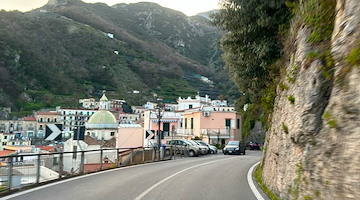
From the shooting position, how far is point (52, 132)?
11586mm

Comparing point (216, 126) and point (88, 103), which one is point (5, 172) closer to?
point (216, 126)

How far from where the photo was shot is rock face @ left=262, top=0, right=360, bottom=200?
4.81 metres

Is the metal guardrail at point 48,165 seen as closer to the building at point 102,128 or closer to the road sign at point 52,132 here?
the road sign at point 52,132

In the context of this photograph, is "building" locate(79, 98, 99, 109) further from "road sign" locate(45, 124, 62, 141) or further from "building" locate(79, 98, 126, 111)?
"road sign" locate(45, 124, 62, 141)

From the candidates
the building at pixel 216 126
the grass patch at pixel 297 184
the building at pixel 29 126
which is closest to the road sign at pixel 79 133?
the grass patch at pixel 297 184

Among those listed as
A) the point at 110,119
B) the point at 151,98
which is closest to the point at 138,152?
the point at 110,119

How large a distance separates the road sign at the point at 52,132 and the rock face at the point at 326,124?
756cm

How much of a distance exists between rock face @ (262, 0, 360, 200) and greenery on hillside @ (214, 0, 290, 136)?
3.69 meters

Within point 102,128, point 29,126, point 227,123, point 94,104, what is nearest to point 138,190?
point 227,123

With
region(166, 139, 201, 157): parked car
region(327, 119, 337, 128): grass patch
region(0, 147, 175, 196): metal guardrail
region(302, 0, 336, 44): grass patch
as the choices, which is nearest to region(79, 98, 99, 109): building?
region(166, 139, 201, 157): parked car

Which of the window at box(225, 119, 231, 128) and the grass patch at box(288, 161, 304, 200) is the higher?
the window at box(225, 119, 231, 128)

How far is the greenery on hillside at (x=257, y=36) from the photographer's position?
11906mm

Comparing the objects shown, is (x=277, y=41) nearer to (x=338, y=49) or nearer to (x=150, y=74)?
(x=338, y=49)

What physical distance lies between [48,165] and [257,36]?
9.00 m
